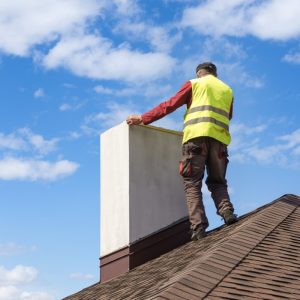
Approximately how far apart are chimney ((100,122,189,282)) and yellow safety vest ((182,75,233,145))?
2.49 ft

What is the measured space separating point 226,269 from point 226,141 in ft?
8.32

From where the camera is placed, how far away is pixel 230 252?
653cm

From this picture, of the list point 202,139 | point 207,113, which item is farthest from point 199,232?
point 207,113

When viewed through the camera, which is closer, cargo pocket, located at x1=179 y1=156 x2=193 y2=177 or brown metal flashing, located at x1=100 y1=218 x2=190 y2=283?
cargo pocket, located at x1=179 y1=156 x2=193 y2=177

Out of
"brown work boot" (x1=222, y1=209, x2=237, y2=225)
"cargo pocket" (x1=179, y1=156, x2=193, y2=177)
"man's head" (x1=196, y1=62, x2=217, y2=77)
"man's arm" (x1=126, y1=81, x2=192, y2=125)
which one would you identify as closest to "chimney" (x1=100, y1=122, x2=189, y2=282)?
"man's arm" (x1=126, y1=81, x2=192, y2=125)

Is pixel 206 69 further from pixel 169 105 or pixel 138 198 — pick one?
pixel 138 198

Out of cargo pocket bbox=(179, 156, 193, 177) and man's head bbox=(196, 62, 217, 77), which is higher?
man's head bbox=(196, 62, 217, 77)

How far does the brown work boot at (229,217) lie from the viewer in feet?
27.1

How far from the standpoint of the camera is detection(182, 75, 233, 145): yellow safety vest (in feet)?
26.9

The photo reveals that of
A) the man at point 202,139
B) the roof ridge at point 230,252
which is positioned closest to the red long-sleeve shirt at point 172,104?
the man at point 202,139

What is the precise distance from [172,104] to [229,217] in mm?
1354

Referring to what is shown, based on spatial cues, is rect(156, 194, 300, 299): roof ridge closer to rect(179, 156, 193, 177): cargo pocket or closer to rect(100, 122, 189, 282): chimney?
rect(179, 156, 193, 177): cargo pocket

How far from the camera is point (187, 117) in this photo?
8352 mm

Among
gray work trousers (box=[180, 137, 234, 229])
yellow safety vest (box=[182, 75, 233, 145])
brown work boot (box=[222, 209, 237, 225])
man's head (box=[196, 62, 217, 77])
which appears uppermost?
man's head (box=[196, 62, 217, 77])
